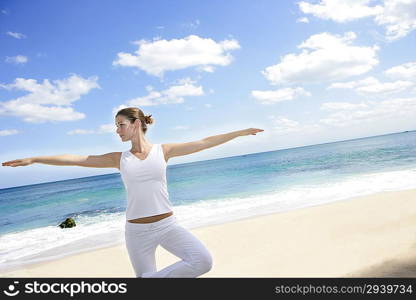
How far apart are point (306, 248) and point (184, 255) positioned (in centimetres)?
395

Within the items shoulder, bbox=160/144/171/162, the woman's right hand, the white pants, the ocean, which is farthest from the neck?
the ocean

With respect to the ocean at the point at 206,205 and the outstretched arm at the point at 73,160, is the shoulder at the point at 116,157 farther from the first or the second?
the ocean at the point at 206,205


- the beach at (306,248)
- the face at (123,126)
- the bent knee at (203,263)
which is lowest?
the beach at (306,248)

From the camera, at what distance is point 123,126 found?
3100 mm

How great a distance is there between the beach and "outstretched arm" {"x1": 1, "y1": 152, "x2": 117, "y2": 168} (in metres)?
3.24

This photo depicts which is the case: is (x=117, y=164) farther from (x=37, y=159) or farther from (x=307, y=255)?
(x=307, y=255)

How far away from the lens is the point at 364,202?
33.1ft

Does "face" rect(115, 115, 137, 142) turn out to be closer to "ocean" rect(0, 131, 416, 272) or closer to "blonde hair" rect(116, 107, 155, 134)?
"blonde hair" rect(116, 107, 155, 134)

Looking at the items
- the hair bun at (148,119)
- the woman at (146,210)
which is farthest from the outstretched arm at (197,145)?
the hair bun at (148,119)

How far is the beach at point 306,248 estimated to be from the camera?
504cm

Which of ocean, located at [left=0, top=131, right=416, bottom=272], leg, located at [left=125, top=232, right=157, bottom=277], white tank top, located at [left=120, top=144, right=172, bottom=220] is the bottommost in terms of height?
ocean, located at [left=0, top=131, right=416, bottom=272]

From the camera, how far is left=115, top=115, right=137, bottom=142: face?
122 inches

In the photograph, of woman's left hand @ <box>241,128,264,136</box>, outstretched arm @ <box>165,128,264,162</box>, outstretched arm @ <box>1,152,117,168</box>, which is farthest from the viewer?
woman's left hand @ <box>241,128,264,136</box>

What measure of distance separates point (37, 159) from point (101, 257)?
17.2 ft
